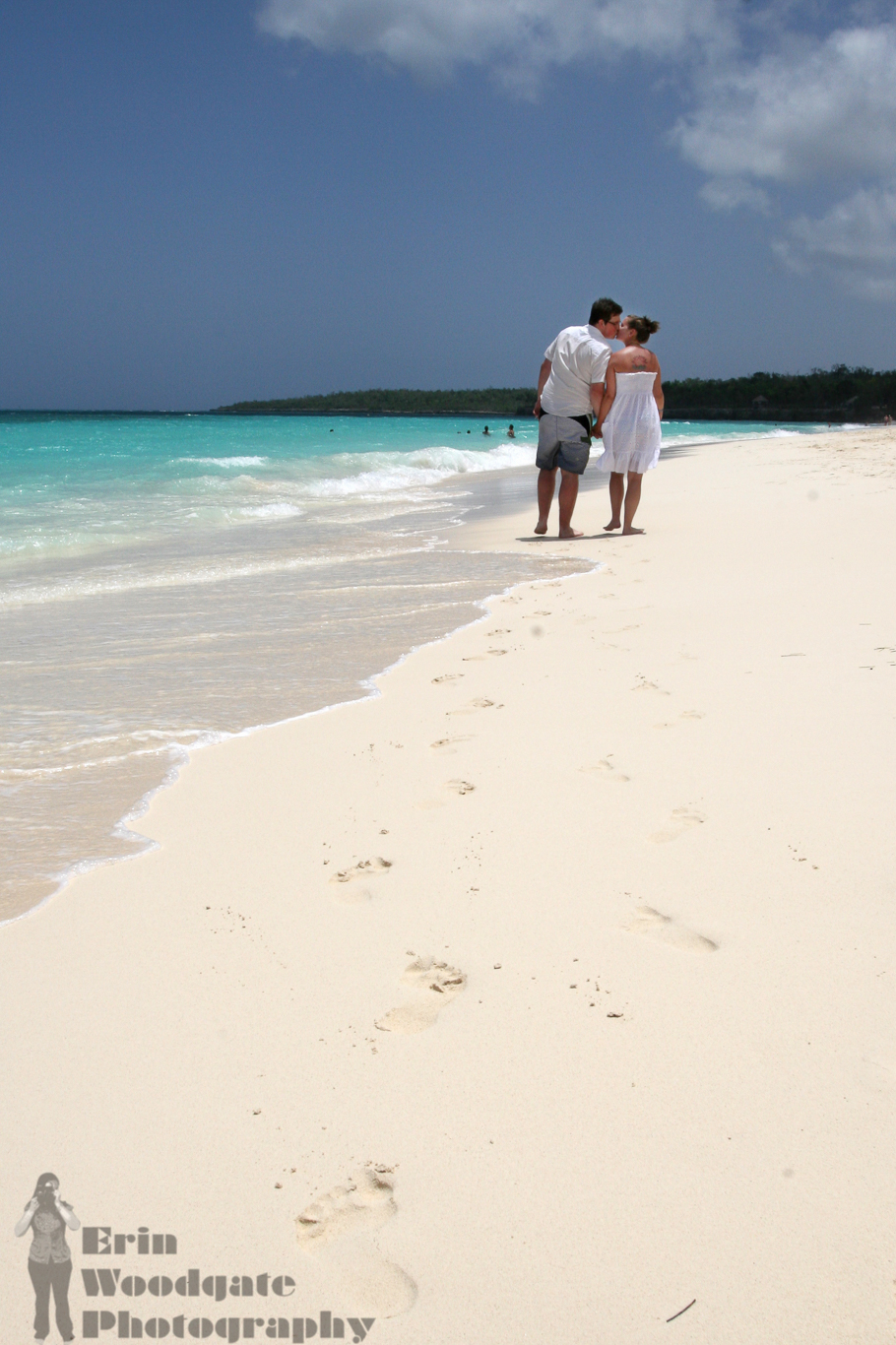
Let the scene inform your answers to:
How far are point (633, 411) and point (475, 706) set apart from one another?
4.44m

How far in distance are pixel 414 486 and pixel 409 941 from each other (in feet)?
48.6

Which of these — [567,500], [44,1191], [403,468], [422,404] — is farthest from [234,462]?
[422,404]

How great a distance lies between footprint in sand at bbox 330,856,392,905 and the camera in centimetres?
185

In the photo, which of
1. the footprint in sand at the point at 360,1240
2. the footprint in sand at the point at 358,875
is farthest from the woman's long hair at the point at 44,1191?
the footprint in sand at the point at 358,875

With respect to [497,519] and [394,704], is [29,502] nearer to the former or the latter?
[497,519]

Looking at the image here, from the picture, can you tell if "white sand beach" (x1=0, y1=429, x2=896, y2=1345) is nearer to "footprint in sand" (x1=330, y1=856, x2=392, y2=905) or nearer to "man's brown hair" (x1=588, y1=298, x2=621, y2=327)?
"footprint in sand" (x1=330, y1=856, x2=392, y2=905)

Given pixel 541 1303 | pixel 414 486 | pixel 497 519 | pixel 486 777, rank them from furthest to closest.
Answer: pixel 414 486
pixel 497 519
pixel 486 777
pixel 541 1303

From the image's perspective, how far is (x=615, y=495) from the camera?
699 centimetres

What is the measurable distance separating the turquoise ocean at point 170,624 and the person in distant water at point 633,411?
4.18 ft

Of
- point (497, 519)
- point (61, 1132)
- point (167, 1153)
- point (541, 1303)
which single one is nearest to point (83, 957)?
point (61, 1132)

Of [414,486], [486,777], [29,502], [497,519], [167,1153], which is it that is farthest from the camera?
[414,486]

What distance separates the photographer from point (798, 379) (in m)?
65.0

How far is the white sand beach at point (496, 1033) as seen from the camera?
1073 millimetres

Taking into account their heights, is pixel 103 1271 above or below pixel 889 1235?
below
